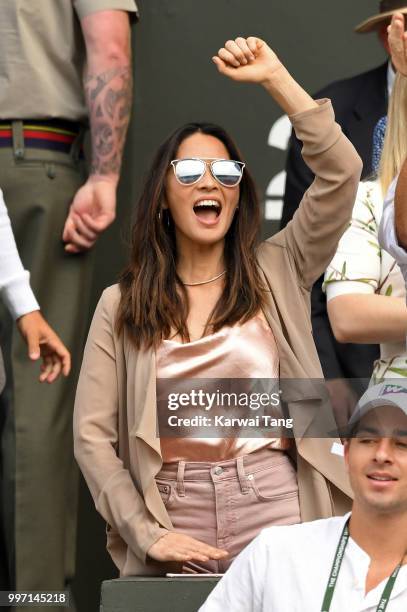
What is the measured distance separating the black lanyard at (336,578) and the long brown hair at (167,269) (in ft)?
3.17

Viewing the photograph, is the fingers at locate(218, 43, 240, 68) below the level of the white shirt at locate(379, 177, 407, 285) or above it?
above

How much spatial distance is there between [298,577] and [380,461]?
30 cm

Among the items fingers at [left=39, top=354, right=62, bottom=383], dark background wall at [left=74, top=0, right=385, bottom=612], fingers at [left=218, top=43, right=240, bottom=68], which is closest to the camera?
fingers at [left=218, top=43, right=240, bottom=68]

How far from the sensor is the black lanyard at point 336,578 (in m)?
3.22

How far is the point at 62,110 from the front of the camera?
5.09 m

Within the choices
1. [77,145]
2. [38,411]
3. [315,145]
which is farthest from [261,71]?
[38,411]

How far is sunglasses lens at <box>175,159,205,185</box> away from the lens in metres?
4.34

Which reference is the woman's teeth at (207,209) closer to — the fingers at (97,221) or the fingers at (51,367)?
the fingers at (51,367)

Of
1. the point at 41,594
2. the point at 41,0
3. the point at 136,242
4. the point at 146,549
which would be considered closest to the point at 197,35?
the point at 41,0

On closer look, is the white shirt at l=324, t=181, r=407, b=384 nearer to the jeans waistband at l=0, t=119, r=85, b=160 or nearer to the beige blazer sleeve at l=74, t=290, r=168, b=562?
the beige blazer sleeve at l=74, t=290, r=168, b=562

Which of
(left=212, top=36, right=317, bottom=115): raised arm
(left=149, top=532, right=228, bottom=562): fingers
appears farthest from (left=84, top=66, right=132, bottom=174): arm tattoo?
(left=149, top=532, right=228, bottom=562): fingers

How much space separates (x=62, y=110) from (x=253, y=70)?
3.87 ft

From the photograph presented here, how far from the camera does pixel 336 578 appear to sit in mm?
3293

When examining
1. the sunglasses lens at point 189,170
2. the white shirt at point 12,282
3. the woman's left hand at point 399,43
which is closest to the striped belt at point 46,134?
the white shirt at point 12,282
